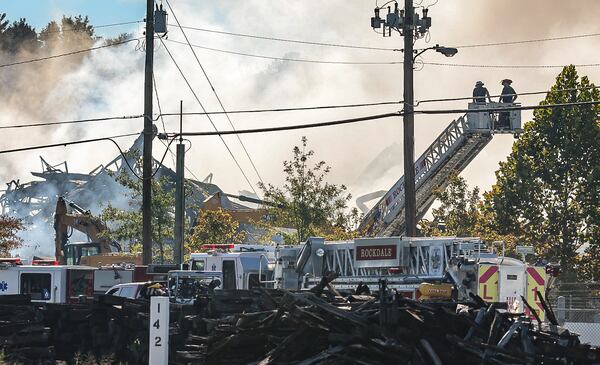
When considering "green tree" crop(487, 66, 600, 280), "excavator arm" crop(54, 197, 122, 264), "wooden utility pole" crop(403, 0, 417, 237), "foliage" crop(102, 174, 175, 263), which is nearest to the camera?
"wooden utility pole" crop(403, 0, 417, 237)

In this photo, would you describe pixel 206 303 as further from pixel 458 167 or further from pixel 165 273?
pixel 458 167

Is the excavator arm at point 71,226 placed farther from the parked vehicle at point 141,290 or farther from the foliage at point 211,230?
the parked vehicle at point 141,290

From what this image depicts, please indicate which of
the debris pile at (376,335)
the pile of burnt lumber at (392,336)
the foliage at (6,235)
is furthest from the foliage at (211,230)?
the pile of burnt lumber at (392,336)

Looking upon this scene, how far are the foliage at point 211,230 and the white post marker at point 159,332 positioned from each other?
1343 inches

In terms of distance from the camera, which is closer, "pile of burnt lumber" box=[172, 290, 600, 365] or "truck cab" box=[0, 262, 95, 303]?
"pile of burnt lumber" box=[172, 290, 600, 365]

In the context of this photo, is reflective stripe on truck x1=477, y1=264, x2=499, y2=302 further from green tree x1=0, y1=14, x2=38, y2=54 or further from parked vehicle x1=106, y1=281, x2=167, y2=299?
green tree x1=0, y1=14, x2=38, y2=54

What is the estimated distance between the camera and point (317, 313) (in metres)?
14.3

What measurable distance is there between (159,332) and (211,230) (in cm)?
3469

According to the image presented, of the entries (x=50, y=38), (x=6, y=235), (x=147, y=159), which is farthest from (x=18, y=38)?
(x=147, y=159)

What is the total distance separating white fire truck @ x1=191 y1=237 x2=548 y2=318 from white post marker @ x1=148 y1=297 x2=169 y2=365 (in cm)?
760

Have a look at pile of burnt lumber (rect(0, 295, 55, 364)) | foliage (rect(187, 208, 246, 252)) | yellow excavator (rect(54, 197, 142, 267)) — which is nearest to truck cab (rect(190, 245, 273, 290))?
pile of burnt lumber (rect(0, 295, 55, 364))

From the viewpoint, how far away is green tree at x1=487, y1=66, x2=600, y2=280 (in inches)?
1419

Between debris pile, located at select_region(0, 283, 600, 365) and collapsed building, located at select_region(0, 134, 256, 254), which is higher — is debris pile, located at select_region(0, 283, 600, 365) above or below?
below

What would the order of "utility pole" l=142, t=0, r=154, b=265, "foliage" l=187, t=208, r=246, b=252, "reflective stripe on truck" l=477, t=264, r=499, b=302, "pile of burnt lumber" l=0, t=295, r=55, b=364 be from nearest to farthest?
"pile of burnt lumber" l=0, t=295, r=55, b=364 → "reflective stripe on truck" l=477, t=264, r=499, b=302 → "utility pole" l=142, t=0, r=154, b=265 → "foliage" l=187, t=208, r=246, b=252
